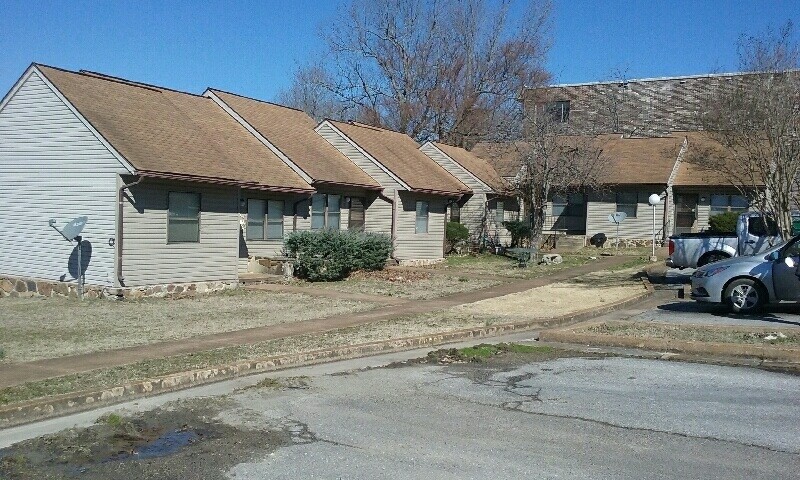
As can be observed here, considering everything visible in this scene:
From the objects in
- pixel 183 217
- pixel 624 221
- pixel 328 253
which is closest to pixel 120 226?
pixel 183 217

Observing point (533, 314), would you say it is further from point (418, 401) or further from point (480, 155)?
point (480, 155)

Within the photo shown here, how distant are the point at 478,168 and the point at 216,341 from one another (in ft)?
81.7

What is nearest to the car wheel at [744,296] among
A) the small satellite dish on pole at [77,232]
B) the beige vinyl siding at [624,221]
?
the small satellite dish on pole at [77,232]

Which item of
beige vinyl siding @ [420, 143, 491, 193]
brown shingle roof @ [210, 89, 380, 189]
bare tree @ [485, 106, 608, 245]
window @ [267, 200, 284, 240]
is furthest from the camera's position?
beige vinyl siding @ [420, 143, 491, 193]

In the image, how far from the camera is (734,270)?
1563 cm

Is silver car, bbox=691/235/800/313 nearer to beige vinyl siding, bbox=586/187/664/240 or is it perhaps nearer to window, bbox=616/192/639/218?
beige vinyl siding, bbox=586/187/664/240

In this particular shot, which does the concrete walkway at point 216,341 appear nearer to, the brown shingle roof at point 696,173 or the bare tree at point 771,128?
the bare tree at point 771,128

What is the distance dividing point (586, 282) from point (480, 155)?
1859 centimetres

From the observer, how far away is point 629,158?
3866 cm

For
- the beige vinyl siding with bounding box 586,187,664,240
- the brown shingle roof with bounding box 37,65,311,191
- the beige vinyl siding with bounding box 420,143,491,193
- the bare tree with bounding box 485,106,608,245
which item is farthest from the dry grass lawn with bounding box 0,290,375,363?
the beige vinyl siding with bounding box 586,187,664,240

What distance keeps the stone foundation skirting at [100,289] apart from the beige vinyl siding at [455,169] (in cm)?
1573

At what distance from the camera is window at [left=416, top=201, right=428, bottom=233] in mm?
29781

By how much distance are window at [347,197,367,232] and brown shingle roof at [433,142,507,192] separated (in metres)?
7.73

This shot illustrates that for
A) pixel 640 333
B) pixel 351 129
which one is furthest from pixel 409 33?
pixel 640 333
